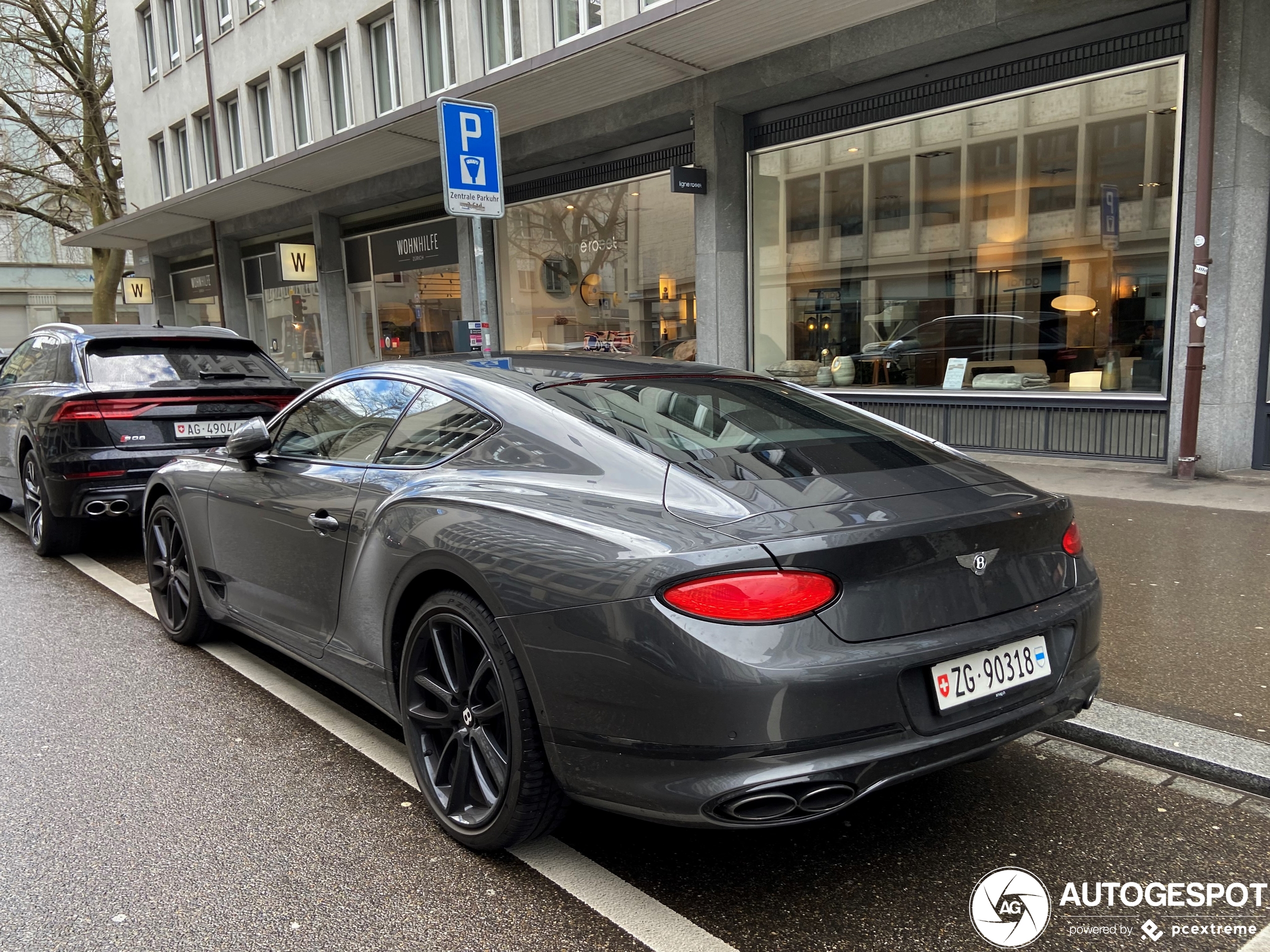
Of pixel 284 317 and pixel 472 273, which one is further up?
pixel 472 273

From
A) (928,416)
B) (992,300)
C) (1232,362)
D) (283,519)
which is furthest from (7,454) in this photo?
(1232,362)

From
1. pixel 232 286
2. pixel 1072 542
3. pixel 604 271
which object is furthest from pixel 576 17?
pixel 232 286

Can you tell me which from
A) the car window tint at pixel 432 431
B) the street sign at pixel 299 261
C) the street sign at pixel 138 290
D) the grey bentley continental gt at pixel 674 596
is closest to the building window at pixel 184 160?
the street sign at pixel 138 290

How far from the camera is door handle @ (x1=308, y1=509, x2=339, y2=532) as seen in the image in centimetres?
329

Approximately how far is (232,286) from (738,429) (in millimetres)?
23357

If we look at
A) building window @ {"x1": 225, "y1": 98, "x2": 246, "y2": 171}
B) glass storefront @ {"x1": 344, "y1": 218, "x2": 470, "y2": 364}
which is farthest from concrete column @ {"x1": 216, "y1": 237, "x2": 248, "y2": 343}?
glass storefront @ {"x1": 344, "y1": 218, "x2": 470, "y2": 364}

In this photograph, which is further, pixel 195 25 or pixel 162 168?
pixel 162 168

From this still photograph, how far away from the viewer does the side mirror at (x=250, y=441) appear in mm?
3924

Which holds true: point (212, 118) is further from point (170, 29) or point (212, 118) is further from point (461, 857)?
point (461, 857)

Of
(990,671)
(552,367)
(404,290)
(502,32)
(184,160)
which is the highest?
(184,160)

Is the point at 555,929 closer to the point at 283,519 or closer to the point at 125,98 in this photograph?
the point at 283,519

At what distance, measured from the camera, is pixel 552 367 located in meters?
3.29

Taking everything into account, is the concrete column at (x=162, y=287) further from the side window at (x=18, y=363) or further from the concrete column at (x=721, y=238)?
the concrete column at (x=721, y=238)

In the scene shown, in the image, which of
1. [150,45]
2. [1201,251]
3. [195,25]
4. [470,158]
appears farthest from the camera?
[150,45]
